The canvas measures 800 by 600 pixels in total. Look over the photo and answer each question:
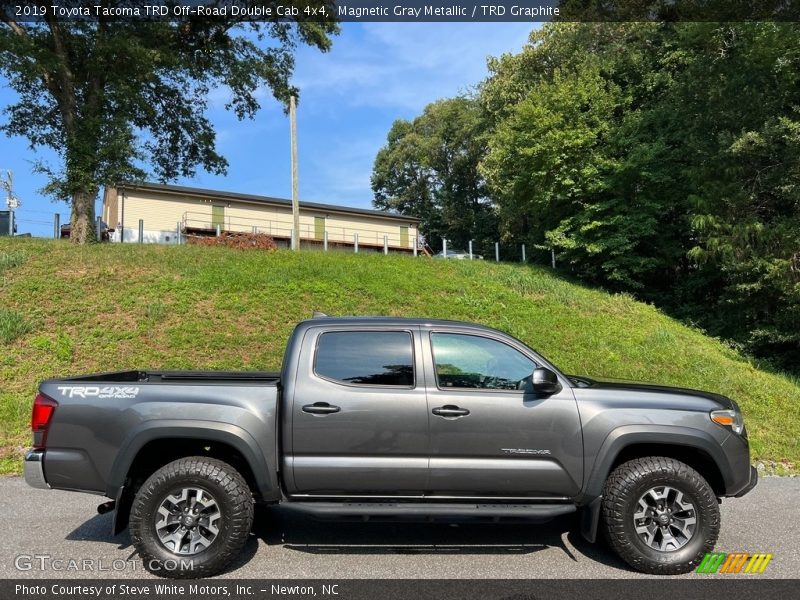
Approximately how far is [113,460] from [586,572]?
137 inches

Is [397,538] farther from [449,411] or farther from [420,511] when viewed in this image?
[449,411]

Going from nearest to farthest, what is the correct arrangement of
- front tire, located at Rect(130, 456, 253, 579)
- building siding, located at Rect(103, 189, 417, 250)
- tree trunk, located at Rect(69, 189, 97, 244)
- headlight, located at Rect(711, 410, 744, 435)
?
front tire, located at Rect(130, 456, 253, 579)
headlight, located at Rect(711, 410, 744, 435)
tree trunk, located at Rect(69, 189, 97, 244)
building siding, located at Rect(103, 189, 417, 250)

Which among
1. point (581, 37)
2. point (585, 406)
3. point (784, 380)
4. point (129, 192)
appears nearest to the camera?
point (585, 406)

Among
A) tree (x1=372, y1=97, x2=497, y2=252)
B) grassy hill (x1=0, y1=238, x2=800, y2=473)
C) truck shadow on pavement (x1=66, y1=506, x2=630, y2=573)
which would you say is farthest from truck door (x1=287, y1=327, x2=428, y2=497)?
tree (x1=372, y1=97, x2=497, y2=252)

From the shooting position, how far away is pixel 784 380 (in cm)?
1123

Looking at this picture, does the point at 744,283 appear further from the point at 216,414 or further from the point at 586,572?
the point at 216,414

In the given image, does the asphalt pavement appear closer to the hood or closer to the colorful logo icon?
the colorful logo icon

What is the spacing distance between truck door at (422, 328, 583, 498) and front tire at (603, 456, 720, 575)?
0.35m

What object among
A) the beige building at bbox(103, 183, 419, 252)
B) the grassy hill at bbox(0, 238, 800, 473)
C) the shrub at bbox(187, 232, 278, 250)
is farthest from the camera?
the beige building at bbox(103, 183, 419, 252)

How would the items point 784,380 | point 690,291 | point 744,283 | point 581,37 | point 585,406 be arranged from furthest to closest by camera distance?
point 581,37
point 690,291
point 744,283
point 784,380
point 585,406

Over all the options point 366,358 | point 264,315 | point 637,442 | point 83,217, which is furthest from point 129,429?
point 83,217

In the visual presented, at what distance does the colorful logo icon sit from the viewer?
158 inches

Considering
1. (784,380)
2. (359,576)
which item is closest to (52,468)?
(359,576)

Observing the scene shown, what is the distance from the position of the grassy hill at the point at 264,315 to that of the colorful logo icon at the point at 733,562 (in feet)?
11.9
